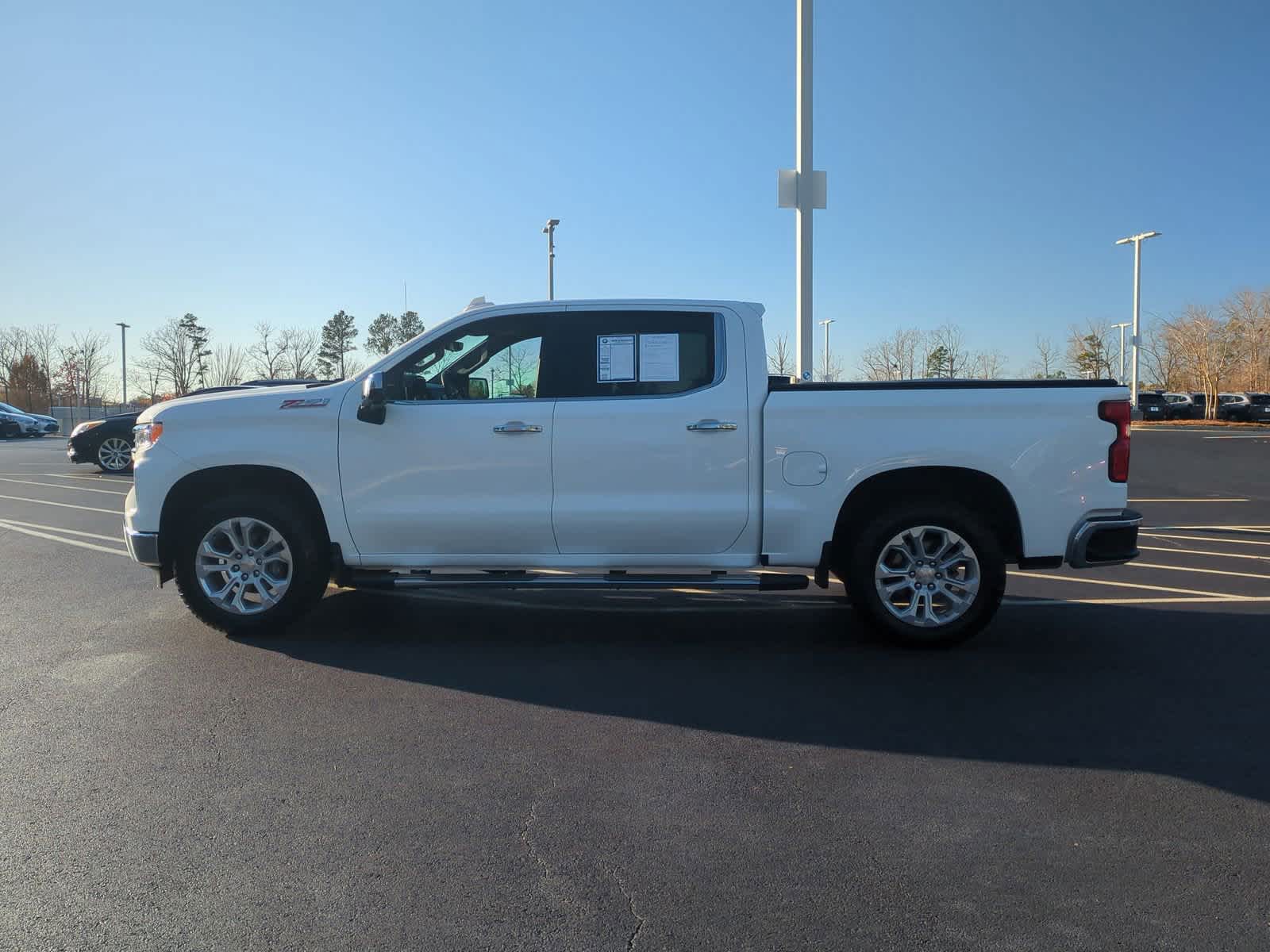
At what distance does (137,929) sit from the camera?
2885 millimetres

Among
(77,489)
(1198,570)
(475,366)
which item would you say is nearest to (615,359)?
(475,366)

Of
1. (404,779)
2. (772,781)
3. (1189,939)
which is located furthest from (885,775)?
(404,779)

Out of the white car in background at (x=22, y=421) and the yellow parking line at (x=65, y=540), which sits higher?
the white car in background at (x=22, y=421)

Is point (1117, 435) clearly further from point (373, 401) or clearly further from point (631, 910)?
point (373, 401)

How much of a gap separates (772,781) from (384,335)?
207ft

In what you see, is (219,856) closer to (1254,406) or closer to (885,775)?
(885,775)

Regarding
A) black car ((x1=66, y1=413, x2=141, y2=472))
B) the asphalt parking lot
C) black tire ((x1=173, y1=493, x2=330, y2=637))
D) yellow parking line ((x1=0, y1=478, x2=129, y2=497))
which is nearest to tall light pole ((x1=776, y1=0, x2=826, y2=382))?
the asphalt parking lot

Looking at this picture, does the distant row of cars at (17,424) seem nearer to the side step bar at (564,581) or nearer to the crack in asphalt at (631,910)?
the side step bar at (564,581)

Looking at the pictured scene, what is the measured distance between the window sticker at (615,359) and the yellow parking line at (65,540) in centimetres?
565

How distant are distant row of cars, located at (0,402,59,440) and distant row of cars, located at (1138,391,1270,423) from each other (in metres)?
52.2

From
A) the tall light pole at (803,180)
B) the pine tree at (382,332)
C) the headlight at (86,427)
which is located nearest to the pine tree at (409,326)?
the pine tree at (382,332)

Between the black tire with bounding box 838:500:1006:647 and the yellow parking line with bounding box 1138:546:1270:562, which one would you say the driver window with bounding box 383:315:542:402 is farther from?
the yellow parking line with bounding box 1138:546:1270:562

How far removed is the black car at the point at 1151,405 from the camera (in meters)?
52.3

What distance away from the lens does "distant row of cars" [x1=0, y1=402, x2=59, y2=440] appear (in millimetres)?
38656
